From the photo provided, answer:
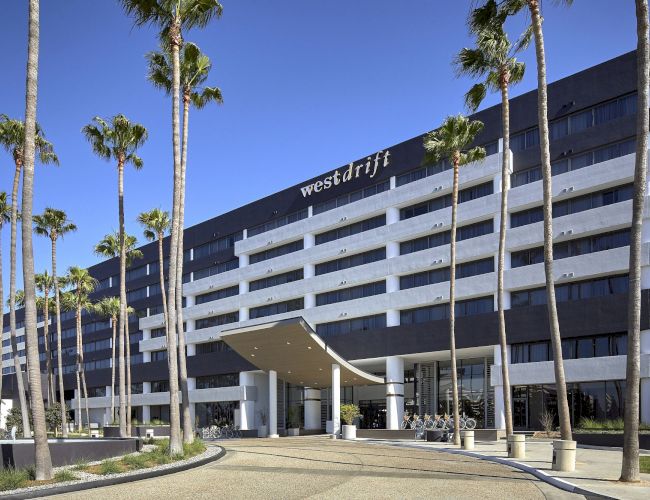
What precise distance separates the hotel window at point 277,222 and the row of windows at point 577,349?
24909 mm

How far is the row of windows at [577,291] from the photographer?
4158 cm

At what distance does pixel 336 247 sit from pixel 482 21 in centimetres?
3692

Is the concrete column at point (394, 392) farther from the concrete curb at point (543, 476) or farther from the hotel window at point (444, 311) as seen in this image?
the concrete curb at point (543, 476)

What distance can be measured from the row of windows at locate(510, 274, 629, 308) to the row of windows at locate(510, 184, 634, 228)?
4297 mm

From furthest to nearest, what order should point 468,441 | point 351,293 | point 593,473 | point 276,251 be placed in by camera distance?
point 276,251
point 351,293
point 468,441
point 593,473

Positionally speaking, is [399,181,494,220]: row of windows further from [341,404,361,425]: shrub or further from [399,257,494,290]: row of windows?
[341,404,361,425]: shrub

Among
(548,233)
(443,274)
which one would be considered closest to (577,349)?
(443,274)

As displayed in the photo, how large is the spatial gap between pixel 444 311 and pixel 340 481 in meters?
34.8

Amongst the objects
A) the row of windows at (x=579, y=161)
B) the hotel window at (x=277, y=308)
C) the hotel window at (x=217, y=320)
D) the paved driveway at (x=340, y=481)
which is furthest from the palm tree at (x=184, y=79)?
the hotel window at (x=217, y=320)

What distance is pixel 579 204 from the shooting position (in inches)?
1736

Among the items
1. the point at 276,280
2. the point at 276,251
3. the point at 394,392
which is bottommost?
A: the point at 394,392

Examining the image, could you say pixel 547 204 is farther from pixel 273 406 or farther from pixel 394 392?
pixel 273 406

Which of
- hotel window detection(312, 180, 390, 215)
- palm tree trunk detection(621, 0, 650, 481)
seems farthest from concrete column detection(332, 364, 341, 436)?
palm tree trunk detection(621, 0, 650, 481)

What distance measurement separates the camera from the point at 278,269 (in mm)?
66312
